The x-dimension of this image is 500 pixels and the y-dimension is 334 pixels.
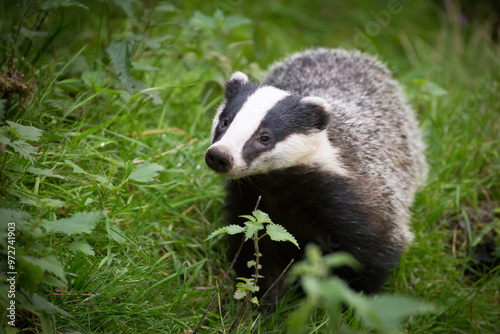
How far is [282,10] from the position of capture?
7.48 m

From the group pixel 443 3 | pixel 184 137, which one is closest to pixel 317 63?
pixel 184 137

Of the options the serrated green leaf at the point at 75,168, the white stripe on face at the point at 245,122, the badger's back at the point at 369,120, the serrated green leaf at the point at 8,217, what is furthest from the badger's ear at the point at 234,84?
the serrated green leaf at the point at 8,217

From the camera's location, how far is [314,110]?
317cm

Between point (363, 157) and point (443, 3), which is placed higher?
point (443, 3)

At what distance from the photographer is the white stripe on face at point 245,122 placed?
9.30ft

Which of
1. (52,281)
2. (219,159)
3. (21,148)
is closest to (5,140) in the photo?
(21,148)

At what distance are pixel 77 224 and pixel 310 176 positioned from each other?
4.83 ft

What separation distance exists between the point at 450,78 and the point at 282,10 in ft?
8.67

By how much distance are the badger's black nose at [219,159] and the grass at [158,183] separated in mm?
606

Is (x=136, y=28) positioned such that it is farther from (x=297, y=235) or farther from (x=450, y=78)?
(x=450, y=78)

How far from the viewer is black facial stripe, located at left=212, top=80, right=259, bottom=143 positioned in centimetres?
315

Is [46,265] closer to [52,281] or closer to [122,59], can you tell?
[52,281]

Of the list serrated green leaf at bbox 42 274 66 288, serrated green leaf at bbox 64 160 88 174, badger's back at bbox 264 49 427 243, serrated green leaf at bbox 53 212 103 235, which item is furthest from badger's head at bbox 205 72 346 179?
serrated green leaf at bbox 42 274 66 288

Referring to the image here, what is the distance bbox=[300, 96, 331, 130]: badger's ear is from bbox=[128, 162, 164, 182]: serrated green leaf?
3.21 ft
